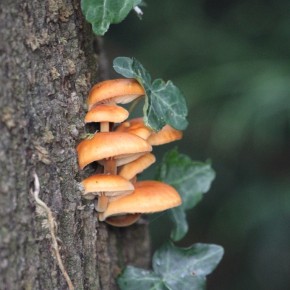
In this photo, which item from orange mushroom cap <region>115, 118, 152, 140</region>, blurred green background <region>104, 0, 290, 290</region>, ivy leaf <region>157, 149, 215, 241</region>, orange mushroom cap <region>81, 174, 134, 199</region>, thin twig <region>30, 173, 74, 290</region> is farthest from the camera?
blurred green background <region>104, 0, 290, 290</region>

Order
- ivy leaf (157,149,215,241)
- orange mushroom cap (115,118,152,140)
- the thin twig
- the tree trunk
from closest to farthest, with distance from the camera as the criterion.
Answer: the tree trunk < the thin twig < orange mushroom cap (115,118,152,140) < ivy leaf (157,149,215,241)

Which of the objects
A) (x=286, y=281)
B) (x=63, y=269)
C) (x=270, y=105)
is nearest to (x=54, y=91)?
(x=63, y=269)

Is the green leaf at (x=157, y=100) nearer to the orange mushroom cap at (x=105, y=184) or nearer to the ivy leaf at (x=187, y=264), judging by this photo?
the orange mushroom cap at (x=105, y=184)

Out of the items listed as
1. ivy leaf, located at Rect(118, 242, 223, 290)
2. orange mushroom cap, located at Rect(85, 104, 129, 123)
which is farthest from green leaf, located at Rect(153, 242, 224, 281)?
orange mushroom cap, located at Rect(85, 104, 129, 123)

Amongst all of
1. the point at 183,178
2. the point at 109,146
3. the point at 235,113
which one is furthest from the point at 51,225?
the point at 235,113

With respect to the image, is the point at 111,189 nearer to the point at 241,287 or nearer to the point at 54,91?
the point at 54,91

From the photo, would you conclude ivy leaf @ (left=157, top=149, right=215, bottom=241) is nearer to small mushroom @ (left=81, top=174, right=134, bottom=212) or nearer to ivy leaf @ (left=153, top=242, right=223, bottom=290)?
ivy leaf @ (left=153, top=242, right=223, bottom=290)
